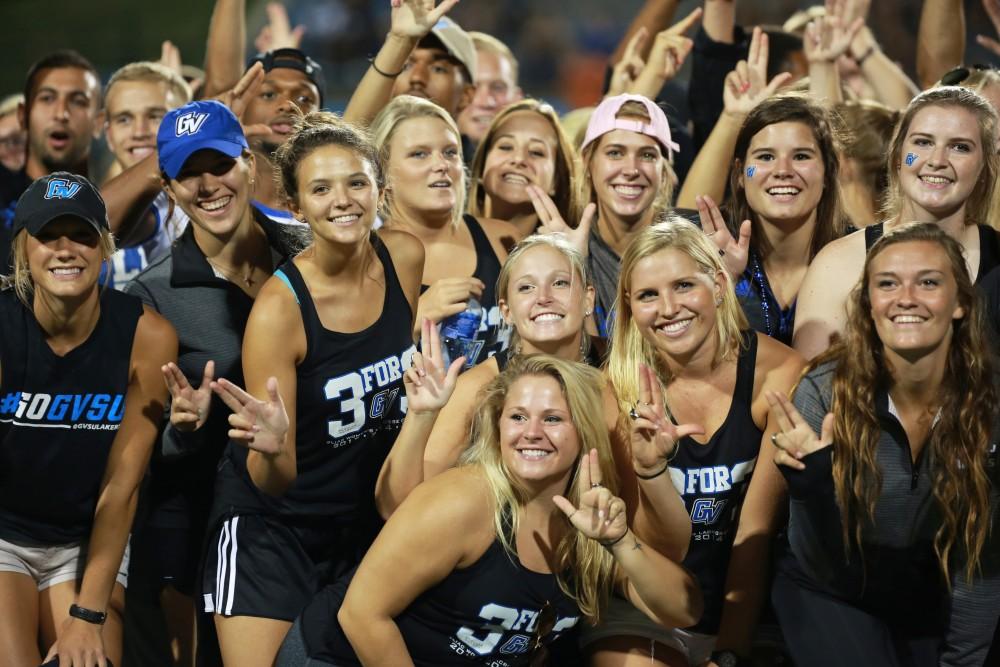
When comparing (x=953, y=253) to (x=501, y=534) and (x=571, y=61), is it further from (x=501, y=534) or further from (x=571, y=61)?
(x=571, y=61)

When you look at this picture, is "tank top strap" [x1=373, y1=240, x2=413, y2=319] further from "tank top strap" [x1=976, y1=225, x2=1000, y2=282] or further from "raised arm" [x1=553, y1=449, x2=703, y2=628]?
"tank top strap" [x1=976, y1=225, x2=1000, y2=282]

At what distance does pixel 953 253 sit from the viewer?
3225 millimetres

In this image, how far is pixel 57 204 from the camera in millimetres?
3453

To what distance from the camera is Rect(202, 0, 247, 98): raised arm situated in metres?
5.21

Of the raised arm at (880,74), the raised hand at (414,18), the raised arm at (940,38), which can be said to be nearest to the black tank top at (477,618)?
the raised hand at (414,18)

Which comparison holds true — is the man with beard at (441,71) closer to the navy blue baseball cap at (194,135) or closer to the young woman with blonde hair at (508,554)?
the navy blue baseball cap at (194,135)

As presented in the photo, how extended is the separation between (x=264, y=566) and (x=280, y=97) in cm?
203

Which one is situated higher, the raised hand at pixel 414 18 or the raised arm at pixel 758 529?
the raised hand at pixel 414 18

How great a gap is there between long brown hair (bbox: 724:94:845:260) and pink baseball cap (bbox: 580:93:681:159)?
267mm

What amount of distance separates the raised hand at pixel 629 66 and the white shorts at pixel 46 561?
→ 2839 mm

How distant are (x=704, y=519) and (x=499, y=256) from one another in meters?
1.25

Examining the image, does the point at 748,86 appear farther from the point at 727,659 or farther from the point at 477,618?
the point at 477,618

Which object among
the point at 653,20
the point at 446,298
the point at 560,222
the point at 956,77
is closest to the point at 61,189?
the point at 446,298

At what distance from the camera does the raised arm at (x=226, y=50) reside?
5.21 m
